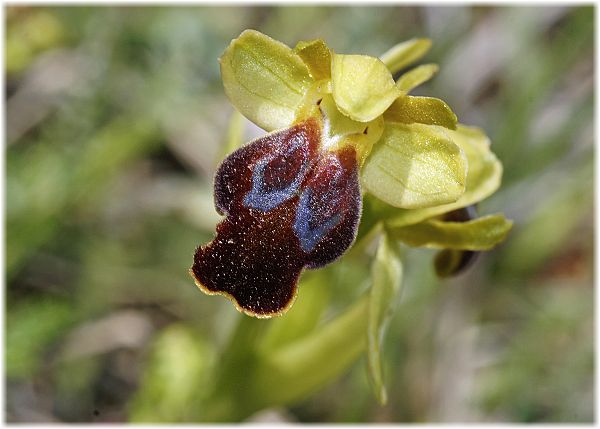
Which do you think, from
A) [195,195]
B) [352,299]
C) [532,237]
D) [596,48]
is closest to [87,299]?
[195,195]

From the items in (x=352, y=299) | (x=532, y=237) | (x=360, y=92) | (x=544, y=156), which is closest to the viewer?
(x=360, y=92)

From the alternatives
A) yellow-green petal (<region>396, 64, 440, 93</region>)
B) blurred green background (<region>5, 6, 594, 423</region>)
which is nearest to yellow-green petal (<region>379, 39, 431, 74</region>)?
yellow-green petal (<region>396, 64, 440, 93</region>)

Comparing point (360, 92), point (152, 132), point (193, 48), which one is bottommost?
point (152, 132)

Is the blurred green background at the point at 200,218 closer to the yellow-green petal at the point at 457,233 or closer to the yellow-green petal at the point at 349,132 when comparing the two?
the yellow-green petal at the point at 457,233

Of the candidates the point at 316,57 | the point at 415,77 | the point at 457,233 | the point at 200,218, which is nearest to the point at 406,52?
the point at 415,77

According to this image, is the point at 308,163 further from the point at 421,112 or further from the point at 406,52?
the point at 406,52

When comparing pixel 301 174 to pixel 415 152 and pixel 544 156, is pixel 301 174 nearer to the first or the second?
pixel 415 152
